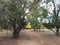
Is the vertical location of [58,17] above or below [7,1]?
below

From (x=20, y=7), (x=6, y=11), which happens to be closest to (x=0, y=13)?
(x=6, y=11)

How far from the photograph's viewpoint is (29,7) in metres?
14.6

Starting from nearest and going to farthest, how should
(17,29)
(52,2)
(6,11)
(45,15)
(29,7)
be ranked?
(6,11)
(29,7)
(17,29)
(52,2)
(45,15)

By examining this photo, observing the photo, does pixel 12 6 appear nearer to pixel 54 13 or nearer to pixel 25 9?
pixel 25 9

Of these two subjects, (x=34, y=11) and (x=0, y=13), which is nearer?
(x=0, y=13)

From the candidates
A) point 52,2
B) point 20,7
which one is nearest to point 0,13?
point 20,7

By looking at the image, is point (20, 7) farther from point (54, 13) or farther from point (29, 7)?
point (54, 13)

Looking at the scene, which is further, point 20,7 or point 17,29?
point 17,29

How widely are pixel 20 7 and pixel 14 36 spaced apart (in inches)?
140

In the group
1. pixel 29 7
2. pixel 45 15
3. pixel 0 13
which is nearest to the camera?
pixel 0 13

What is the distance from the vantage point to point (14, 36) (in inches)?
635

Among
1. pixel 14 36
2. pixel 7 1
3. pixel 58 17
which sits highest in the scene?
pixel 7 1

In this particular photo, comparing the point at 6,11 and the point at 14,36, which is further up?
the point at 6,11

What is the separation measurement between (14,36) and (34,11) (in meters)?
3.15
